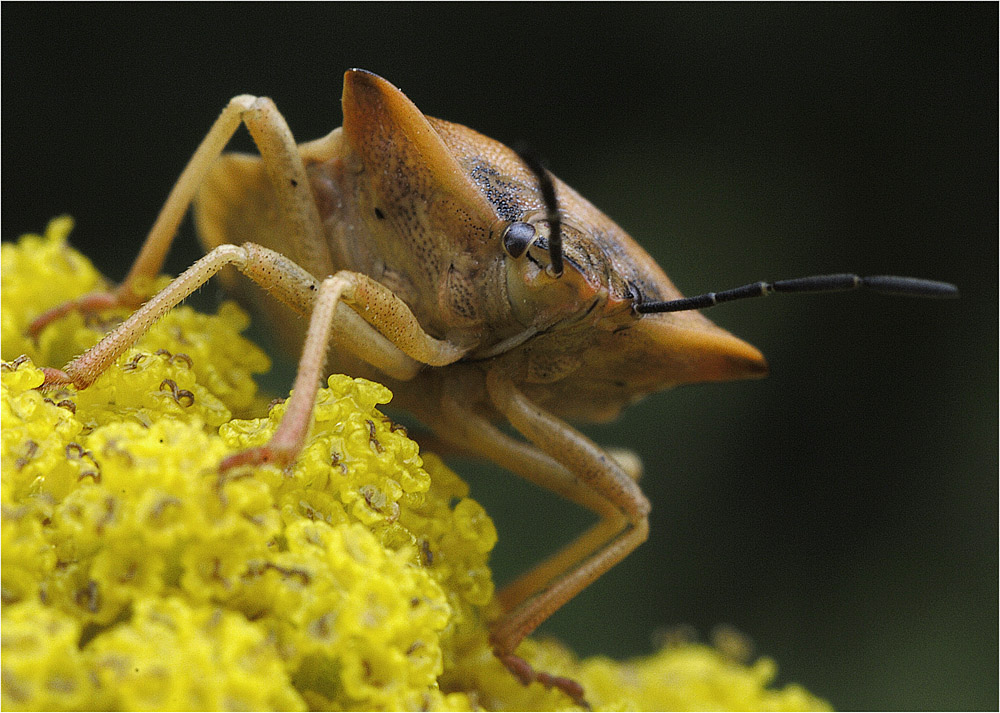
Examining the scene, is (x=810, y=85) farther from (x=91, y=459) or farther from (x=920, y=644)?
(x=91, y=459)

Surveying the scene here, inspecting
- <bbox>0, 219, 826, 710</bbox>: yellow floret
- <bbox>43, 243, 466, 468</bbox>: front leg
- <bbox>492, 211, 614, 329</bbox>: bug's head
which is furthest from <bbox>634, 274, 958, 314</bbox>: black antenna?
<bbox>0, 219, 826, 710</bbox>: yellow floret

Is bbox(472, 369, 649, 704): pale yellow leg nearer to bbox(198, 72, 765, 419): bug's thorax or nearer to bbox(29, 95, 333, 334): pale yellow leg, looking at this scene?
bbox(198, 72, 765, 419): bug's thorax

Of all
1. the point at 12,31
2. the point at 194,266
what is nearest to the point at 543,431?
the point at 194,266

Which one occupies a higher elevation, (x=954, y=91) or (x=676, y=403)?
(x=954, y=91)

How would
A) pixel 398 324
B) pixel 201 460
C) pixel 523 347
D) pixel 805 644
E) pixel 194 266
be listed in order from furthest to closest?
pixel 805 644 → pixel 523 347 → pixel 398 324 → pixel 194 266 → pixel 201 460

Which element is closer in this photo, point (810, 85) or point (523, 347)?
point (523, 347)

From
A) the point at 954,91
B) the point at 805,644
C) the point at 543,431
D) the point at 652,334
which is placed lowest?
the point at 805,644

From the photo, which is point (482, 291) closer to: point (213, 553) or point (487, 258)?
point (487, 258)

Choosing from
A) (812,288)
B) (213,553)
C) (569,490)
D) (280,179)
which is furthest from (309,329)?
(812,288)
